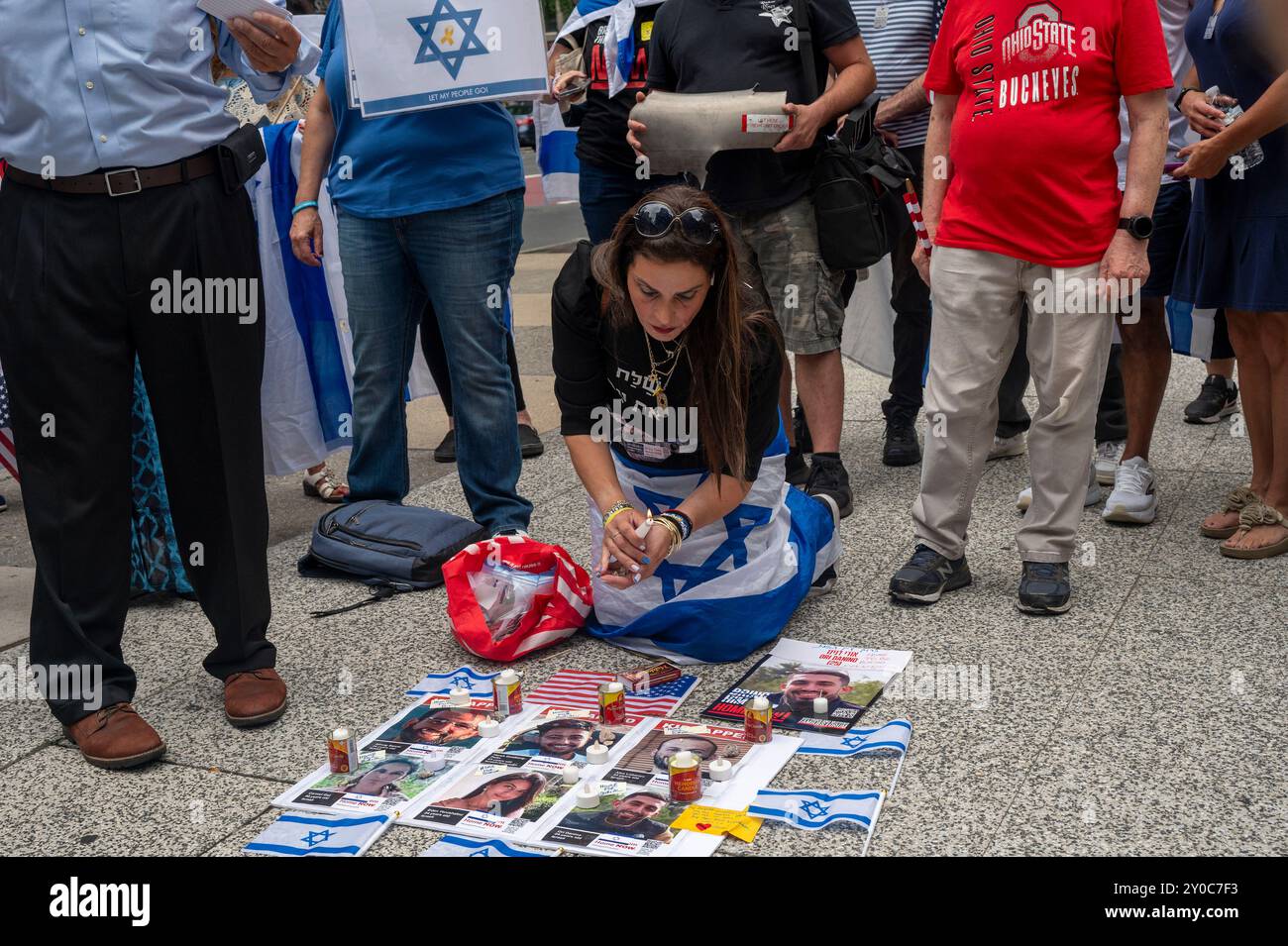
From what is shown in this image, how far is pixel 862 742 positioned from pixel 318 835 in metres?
1.15

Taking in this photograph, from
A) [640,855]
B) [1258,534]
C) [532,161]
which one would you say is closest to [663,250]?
[640,855]

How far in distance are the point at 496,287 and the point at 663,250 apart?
126cm

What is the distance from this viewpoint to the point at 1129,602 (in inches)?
144

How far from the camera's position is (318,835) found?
8.52ft

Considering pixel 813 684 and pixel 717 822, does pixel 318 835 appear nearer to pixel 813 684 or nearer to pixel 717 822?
pixel 717 822

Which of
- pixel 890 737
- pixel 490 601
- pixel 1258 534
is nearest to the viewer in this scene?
pixel 890 737

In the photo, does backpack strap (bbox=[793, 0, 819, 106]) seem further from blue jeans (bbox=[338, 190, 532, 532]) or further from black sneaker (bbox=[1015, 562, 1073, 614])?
black sneaker (bbox=[1015, 562, 1073, 614])

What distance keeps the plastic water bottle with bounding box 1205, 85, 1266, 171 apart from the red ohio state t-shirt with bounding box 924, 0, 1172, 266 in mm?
554

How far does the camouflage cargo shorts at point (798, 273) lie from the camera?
4.36 metres

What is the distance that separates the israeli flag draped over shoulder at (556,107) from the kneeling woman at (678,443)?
164 cm

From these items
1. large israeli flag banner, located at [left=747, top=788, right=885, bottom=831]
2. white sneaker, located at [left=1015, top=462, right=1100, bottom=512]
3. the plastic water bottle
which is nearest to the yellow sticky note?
large israeli flag banner, located at [left=747, top=788, right=885, bottom=831]

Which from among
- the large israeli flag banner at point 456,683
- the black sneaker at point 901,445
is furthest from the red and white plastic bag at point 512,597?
the black sneaker at point 901,445

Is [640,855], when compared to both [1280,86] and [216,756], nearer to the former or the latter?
[216,756]

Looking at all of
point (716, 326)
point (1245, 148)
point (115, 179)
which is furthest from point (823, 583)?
point (115, 179)
